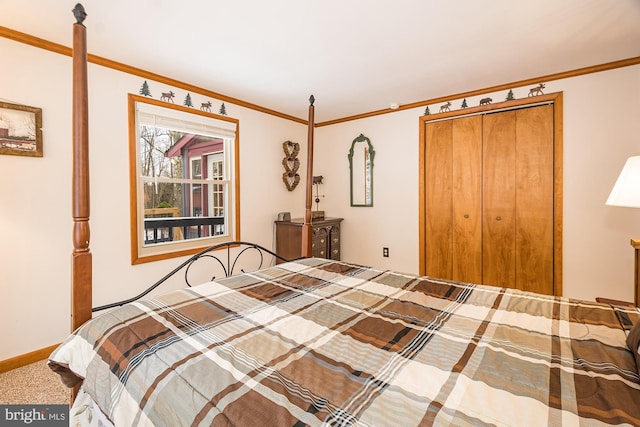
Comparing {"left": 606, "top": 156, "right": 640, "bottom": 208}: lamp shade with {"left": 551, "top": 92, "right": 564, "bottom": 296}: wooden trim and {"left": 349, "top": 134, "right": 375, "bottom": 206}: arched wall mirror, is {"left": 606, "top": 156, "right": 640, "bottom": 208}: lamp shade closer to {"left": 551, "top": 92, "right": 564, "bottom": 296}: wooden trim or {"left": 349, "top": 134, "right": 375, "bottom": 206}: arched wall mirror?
{"left": 551, "top": 92, "right": 564, "bottom": 296}: wooden trim

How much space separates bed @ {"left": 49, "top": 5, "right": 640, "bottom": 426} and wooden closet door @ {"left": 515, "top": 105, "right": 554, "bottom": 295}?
181 centimetres

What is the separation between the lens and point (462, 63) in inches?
100

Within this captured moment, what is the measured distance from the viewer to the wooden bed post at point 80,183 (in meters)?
1.27

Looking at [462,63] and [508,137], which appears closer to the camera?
[462,63]

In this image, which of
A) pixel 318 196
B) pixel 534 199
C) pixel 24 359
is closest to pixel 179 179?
pixel 24 359

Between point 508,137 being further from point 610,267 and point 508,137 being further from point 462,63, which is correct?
point 610,267

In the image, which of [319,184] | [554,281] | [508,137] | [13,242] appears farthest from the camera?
[319,184]

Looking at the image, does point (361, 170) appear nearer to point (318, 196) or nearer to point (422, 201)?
point (318, 196)

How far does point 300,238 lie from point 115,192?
190 cm

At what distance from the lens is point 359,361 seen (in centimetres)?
92

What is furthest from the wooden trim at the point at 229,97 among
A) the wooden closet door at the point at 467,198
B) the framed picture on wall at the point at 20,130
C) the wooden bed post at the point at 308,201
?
the wooden bed post at the point at 308,201

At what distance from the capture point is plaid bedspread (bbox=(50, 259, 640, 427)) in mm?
699

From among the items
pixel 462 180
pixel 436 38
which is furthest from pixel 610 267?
pixel 436 38

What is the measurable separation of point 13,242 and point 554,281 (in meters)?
4.52
